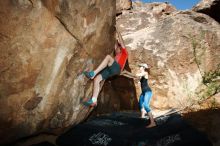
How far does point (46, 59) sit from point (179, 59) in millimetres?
4342

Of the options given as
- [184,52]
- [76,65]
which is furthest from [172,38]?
[76,65]

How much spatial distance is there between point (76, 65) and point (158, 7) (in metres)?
9.82

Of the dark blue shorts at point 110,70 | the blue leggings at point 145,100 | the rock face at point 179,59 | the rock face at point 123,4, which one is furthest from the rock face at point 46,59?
the rock face at point 123,4

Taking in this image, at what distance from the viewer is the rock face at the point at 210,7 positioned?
1077cm

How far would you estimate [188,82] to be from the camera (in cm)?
767

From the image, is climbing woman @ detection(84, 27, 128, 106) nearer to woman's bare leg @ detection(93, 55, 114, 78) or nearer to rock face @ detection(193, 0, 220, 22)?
woman's bare leg @ detection(93, 55, 114, 78)

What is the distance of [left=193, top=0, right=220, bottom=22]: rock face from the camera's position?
10766 millimetres

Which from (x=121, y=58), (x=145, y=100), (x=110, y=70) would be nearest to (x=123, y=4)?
(x=121, y=58)

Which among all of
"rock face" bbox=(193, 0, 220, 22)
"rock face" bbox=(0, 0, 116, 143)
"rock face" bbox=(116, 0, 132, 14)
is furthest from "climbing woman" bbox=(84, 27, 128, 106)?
"rock face" bbox=(116, 0, 132, 14)

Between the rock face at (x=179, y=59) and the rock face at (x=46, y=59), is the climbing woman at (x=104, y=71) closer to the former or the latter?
the rock face at (x=46, y=59)

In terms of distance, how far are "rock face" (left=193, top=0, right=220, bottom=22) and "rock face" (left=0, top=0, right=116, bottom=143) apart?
19.9 ft

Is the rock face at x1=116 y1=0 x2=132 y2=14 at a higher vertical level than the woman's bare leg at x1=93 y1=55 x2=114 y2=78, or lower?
higher

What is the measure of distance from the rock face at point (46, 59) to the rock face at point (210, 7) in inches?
239

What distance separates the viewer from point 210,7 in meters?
10.8
